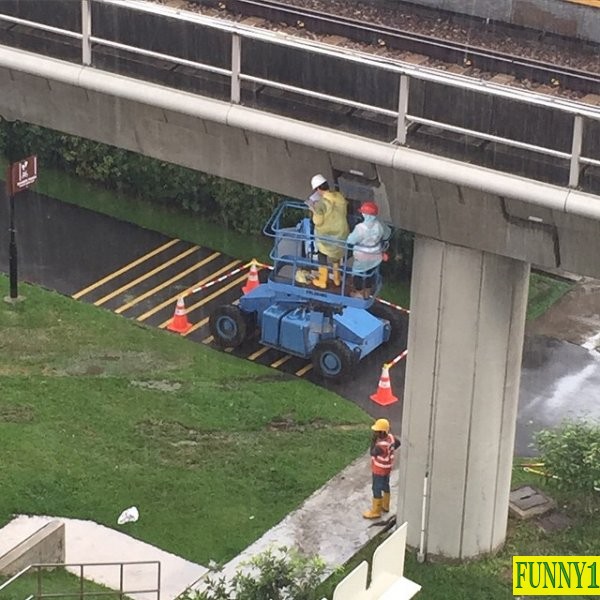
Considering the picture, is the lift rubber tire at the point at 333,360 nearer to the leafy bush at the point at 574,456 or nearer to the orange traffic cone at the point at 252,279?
the orange traffic cone at the point at 252,279

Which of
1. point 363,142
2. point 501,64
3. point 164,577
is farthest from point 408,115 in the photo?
point 164,577

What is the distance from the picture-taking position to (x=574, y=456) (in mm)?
17031

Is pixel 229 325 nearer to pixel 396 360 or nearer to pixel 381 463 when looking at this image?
pixel 396 360

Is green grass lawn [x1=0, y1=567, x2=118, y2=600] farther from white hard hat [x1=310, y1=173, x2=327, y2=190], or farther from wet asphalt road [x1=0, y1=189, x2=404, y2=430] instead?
wet asphalt road [x1=0, y1=189, x2=404, y2=430]

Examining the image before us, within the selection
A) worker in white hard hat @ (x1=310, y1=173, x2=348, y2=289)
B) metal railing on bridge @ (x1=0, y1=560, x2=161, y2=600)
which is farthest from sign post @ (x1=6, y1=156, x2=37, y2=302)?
metal railing on bridge @ (x1=0, y1=560, x2=161, y2=600)

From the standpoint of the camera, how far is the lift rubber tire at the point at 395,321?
68.9ft

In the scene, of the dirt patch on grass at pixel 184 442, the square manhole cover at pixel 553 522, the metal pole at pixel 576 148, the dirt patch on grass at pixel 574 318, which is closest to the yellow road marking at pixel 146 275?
the dirt patch on grass at pixel 184 442

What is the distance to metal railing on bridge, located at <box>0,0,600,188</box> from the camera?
535 inches

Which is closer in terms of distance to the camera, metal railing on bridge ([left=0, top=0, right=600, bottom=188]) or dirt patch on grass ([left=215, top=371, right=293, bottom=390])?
metal railing on bridge ([left=0, top=0, right=600, bottom=188])

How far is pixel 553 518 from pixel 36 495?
5201 millimetres

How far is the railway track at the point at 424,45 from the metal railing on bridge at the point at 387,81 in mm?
1646

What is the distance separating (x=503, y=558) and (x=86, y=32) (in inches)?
250

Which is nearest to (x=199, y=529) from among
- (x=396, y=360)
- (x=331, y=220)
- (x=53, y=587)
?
(x=53, y=587)

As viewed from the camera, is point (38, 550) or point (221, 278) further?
point (221, 278)
